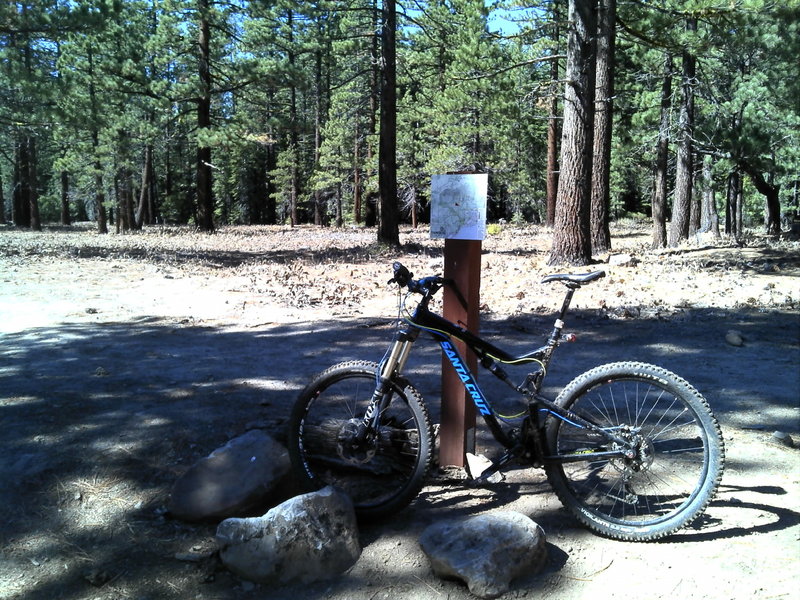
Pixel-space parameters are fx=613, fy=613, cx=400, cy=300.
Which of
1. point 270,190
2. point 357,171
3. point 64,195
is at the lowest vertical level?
point 64,195

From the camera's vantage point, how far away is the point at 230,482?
3.32 meters

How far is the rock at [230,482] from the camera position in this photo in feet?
10.7

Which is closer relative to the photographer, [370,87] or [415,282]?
[415,282]

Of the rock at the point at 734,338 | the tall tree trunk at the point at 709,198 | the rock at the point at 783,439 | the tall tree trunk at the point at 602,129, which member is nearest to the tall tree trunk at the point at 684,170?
the tall tree trunk at the point at 602,129

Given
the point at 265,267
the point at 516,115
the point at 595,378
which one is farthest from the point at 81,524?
the point at 516,115

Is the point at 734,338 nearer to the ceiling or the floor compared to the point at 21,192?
nearer to the floor

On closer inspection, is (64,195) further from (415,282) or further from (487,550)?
(487,550)

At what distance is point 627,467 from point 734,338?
4.26 metres

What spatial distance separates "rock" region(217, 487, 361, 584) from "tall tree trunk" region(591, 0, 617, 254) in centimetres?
1030

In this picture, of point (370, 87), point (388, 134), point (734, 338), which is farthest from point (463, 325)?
point (370, 87)

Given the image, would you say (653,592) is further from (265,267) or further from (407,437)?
(265,267)

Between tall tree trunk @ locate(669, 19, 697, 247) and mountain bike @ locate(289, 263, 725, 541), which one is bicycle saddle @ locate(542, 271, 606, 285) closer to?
mountain bike @ locate(289, 263, 725, 541)

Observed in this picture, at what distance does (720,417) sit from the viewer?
444cm

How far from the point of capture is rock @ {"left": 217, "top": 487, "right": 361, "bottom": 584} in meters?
2.81
